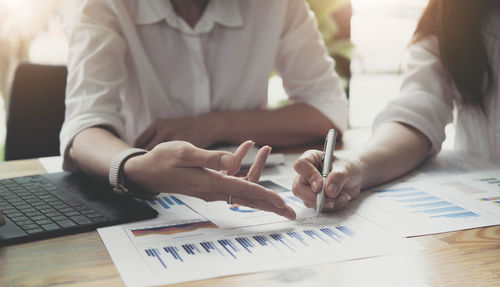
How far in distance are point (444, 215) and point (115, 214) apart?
48cm

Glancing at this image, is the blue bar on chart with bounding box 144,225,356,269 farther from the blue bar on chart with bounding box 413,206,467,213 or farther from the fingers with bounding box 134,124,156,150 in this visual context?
the fingers with bounding box 134,124,156,150

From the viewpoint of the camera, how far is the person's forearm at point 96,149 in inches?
34.7

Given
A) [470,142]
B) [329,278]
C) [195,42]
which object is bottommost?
[470,142]

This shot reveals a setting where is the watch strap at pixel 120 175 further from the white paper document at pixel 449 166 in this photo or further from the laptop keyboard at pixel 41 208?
the white paper document at pixel 449 166

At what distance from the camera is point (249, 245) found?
2.02ft

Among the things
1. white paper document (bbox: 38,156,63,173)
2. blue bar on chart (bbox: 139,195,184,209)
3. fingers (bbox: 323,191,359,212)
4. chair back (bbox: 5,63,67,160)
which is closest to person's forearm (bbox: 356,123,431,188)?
fingers (bbox: 323,191,359,212)

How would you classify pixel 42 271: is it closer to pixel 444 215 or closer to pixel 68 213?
pixel 68 213

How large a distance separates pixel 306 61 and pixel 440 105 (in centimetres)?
47

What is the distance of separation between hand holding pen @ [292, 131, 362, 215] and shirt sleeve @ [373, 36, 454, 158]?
1.02 feet

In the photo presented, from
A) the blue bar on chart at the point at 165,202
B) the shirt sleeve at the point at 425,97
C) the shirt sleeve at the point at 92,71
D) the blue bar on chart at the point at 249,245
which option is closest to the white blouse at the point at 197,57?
the shirt sleeve at the point at 92,71

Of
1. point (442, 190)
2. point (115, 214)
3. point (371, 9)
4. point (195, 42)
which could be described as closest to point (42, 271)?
point (115, 214)

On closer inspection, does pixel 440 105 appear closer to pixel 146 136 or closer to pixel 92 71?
pixel 146 136

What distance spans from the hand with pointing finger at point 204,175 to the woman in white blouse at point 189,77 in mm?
73

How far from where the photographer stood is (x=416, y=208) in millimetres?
753
